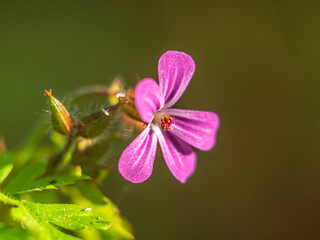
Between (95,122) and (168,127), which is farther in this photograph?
(168,127)

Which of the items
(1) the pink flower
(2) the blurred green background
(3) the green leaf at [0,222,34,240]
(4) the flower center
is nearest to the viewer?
(3) the green leaf at [0,222,34,240]

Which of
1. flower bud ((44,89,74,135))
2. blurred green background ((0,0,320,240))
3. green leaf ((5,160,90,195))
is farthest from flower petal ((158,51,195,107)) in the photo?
blurred green background ((0,0,320,240))

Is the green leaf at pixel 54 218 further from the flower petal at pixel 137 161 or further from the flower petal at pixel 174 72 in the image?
the flower petal at pixel 174 72

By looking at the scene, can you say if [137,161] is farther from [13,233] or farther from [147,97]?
[13,233]

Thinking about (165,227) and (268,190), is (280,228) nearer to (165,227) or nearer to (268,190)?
(268,190)

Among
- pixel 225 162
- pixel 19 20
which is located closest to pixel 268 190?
pixel 225 162

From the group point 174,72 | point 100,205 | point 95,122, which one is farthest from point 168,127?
point 100,205

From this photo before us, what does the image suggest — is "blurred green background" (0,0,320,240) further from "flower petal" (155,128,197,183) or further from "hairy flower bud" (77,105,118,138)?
"hairy flower bud" (77,105,118,138)
